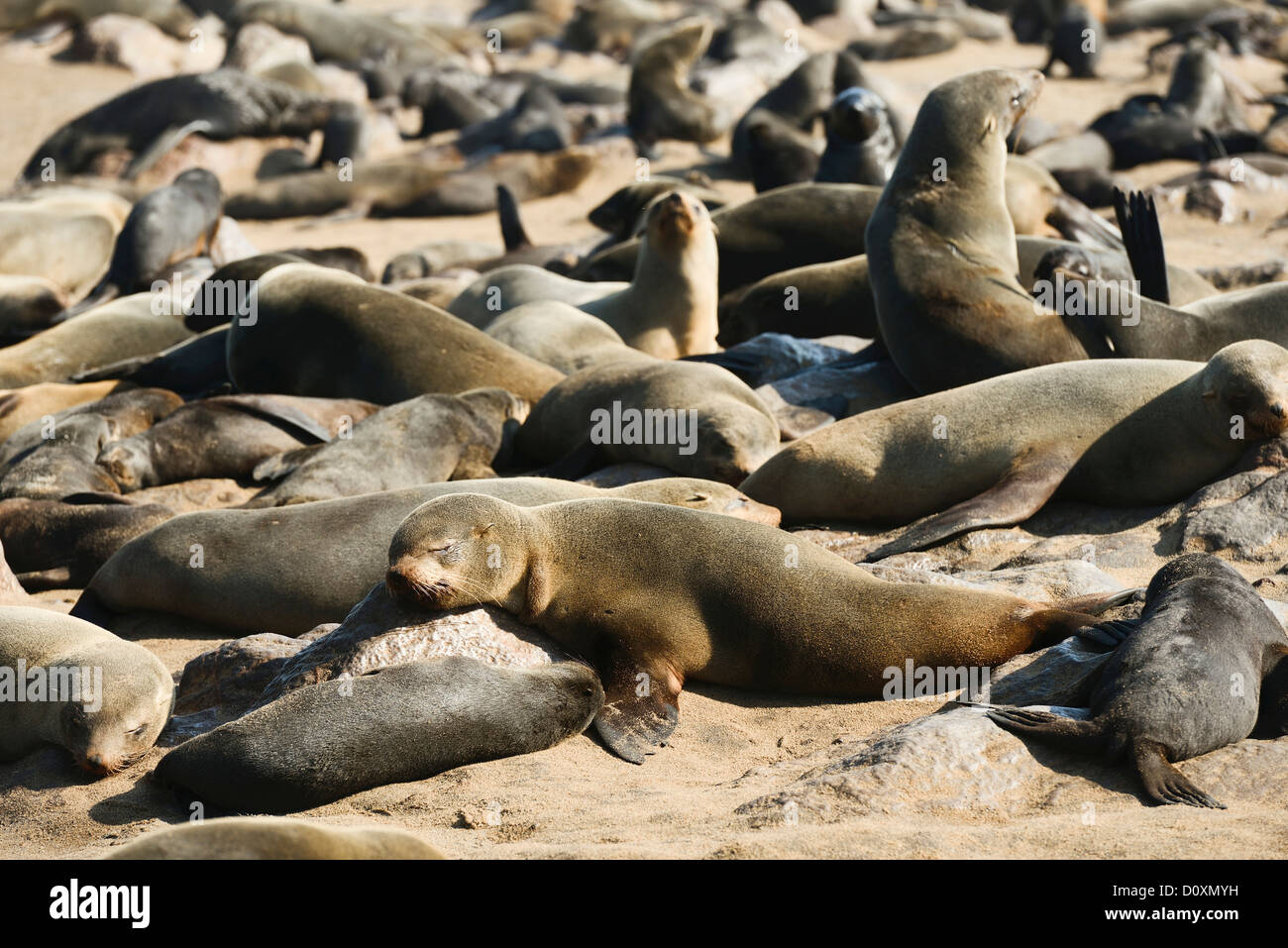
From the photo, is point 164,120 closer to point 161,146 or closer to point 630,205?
point 161,146

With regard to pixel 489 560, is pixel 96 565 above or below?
below

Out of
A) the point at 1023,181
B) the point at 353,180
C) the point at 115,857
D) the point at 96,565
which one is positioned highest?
the point at 115,857

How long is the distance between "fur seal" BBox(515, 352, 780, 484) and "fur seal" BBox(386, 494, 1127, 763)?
6.28 ft

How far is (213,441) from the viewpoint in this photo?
764 cm

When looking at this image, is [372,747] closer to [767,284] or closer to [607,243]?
[767,284]

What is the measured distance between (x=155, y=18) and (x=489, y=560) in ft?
64.2

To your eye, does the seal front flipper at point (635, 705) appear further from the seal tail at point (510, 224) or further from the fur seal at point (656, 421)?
the seal tail at point (510, 224)

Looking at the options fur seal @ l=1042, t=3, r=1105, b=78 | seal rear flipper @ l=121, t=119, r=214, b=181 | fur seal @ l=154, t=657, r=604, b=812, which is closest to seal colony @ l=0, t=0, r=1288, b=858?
fur seal @ l=154, t=657, r=604, b=812

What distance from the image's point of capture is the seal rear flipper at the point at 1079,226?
380 inches

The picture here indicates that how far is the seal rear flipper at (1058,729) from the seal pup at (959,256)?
3438 mm

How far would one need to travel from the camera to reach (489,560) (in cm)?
461

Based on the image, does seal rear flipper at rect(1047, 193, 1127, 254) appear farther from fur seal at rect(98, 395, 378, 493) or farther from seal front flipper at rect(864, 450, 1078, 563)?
fur seal at rect(98, 395, 378, 493)

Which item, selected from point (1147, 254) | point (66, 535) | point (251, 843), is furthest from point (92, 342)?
point (251, 843)

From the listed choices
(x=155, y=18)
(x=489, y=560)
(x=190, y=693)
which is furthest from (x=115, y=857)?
(x=155, y=18)
